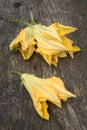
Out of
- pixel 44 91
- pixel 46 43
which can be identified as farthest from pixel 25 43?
pixel 44 91

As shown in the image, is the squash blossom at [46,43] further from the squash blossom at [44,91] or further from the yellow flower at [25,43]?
the squash blossom at [44,91]

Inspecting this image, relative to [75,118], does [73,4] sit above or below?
above

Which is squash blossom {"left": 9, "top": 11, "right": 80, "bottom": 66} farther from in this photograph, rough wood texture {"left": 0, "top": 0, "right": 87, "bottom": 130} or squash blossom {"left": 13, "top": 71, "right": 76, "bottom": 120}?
squash blossom {"left": 13, "top": 71, "right": 76, "bottom": 120}

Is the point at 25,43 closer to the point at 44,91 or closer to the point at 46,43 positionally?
the point at 46,43

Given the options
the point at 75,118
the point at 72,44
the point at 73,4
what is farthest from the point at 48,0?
the point at 75,118

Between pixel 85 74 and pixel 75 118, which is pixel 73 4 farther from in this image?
pixel 75 118

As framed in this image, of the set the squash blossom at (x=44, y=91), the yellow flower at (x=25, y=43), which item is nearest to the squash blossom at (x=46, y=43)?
the yellow flower at (x=25, y=43)
